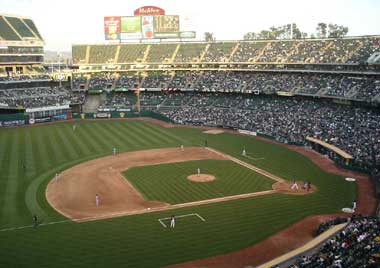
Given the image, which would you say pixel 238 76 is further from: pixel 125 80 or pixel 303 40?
pixel 125 80

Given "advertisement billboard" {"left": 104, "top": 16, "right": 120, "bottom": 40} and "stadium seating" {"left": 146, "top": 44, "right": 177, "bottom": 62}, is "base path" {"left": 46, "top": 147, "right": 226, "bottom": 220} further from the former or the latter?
"advertisement billboard" {"left": 104, "top": 16, "right": 120, "bottom": 40}

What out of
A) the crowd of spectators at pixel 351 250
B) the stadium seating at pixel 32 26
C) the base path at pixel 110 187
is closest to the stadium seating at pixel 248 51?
the stadium seating at pixel 32 26

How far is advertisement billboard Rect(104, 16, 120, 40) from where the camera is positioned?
94.0 metres

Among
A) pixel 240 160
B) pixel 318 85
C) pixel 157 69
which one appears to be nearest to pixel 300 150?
pixel 240 160

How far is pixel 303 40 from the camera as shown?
78.1 meters

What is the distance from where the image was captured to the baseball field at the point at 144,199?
25094 millimetres

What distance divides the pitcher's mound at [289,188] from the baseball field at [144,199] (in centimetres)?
73

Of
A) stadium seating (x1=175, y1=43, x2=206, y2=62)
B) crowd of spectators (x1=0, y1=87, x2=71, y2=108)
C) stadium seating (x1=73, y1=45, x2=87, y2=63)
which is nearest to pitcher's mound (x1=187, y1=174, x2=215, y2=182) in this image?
crowd of spectators (x1=0, y1=87, x2=71, y2=108)

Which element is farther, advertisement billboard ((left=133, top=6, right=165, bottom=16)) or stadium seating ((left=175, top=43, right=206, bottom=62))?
advertisement billboard ((left=133, top=6, right=165, bottom=16))

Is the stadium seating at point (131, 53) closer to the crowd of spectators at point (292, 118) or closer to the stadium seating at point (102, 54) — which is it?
the stadium seating at point (102, 54)

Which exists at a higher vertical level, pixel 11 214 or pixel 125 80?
pixel 125 80

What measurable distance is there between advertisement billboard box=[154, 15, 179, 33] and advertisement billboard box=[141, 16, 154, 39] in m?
1.05

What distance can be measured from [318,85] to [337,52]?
721 cm

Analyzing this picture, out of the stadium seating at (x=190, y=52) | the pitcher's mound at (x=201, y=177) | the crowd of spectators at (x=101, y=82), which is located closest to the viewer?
the pitcher's mound at (x=201, y=177)
